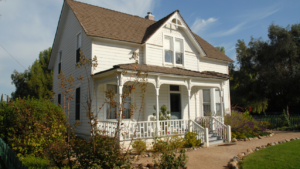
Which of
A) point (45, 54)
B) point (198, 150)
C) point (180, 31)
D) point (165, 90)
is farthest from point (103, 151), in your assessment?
point (45, 54)

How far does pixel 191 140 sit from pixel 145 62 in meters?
5.09

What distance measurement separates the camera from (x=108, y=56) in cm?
1184

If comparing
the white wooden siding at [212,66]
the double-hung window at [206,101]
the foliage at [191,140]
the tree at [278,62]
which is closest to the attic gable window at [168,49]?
the white wooden siding at [212,66]

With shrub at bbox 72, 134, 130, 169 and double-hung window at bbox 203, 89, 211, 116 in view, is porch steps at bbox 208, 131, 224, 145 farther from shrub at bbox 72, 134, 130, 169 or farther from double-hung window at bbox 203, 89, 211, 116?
shrub at bbox 72, 134, 130, 169

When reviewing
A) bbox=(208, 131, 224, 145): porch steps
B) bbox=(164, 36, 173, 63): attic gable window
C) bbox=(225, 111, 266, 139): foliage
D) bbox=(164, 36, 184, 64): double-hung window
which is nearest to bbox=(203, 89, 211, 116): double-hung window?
bbox=(225, 111, 266, 139): foliage

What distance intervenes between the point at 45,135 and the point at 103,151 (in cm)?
413

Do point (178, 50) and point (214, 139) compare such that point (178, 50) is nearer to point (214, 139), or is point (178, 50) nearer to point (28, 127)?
point (214, 139)

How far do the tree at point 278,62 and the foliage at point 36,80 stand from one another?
23.6 metres

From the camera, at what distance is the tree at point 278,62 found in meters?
18.7

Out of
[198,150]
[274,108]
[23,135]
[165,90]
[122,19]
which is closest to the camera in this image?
[23,135]

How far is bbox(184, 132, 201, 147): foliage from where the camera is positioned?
34.4 feet

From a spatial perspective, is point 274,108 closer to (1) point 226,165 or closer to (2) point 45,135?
(1) point 226,165

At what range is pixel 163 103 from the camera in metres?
13.5

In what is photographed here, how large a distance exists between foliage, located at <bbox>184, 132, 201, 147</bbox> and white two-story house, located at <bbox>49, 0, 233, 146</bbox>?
1.92ft
